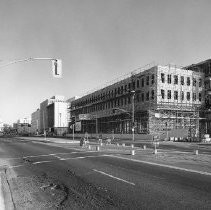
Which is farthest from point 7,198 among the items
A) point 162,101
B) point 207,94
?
point 207,94

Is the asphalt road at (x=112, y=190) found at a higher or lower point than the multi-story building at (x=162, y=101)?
lower

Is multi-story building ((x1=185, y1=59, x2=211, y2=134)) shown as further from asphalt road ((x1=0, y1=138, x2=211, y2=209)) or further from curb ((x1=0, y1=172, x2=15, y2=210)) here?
curb ((x1=0, y1=172, x2=15, y2=210))

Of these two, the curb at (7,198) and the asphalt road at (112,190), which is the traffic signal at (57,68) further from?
the curb at (7,198)

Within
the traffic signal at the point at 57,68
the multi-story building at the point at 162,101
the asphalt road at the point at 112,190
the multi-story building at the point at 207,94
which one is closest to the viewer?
the asphalt road at the point at 112,190

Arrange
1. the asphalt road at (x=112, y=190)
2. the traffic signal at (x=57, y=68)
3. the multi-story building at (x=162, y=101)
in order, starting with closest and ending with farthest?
the asphalt road at (x=112, y=190) → the traffic signal at (x=57, y=68) → the multi-story building at (x=162, y=101)

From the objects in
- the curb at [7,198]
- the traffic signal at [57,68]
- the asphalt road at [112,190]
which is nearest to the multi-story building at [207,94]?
the traffic signal at [57,68]

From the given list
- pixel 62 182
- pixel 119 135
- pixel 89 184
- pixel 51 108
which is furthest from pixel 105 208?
pixel 51 108

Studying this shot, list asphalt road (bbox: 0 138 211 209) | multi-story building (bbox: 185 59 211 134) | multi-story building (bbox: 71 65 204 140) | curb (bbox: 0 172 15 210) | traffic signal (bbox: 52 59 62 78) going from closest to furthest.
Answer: curb (bbox: 0 172 15 210) → asphalt road (bbox: 0 138 211 209) → traffic signal (bbox: 52 59 62 78) → multi-story building (bbox: 71 65 204 140) → multi-story building (bbox: 185 59 211 134)

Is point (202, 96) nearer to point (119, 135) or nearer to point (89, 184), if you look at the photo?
point (119, 135)

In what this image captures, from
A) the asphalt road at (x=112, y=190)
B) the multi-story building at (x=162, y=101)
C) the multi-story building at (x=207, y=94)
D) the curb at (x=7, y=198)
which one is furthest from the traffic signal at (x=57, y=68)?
the multi-story building at (x=207, y=94)

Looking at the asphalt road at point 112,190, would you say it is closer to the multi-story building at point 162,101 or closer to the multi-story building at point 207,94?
the multi-story building at point 162,101

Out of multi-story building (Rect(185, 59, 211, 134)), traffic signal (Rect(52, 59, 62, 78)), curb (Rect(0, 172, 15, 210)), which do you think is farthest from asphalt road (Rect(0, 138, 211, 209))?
multi-story building (Rect(185, 59, 211, 134))

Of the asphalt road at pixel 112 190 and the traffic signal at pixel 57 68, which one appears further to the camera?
the traffic signal at pixel 57 68

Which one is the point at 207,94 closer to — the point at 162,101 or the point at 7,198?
the point at 162,101
